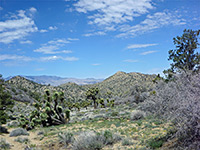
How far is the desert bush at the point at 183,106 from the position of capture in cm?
573

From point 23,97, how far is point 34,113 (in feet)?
138

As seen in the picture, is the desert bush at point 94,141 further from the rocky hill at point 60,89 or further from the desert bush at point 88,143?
the rocky hill at point 60,89

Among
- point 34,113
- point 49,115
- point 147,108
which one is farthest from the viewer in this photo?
point 34,113

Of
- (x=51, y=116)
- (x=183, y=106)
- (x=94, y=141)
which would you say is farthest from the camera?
(x=51, y=116)

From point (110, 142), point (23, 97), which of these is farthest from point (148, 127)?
point (23, 97)

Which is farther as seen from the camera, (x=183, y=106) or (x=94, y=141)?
(x=94, y=141)

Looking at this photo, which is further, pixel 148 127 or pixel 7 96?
pixel 7 96

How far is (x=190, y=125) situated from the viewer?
5.88m

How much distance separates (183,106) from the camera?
588cm

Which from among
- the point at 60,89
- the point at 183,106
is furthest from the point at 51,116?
the point at 60,89

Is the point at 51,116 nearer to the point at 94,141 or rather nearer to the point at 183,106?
the point at 94,141

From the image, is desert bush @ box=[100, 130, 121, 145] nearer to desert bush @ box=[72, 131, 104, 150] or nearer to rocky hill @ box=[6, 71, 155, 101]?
desert bush @ box=[72, 131, 104, 150]

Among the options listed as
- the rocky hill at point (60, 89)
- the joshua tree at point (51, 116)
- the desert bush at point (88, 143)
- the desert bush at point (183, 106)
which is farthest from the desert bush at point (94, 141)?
the rocky hill at point (60, 89)

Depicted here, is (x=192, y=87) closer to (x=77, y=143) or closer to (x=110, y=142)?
(x=110, y=142)
